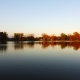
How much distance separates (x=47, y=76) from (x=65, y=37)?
97.1m

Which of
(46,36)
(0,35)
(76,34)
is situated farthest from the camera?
(46,36)

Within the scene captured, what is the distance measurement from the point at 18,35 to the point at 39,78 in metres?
96.3

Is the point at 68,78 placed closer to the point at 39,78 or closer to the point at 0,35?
the point at 39,78

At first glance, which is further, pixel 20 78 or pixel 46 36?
pixel 46 36

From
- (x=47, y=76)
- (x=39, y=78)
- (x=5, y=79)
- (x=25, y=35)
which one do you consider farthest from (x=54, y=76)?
(x=25, y=35)

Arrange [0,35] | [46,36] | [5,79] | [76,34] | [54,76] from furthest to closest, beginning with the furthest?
[46,36]
[76,34]
[0,35]
[54,76]
[5,79]

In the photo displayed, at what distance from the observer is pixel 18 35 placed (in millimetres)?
101750

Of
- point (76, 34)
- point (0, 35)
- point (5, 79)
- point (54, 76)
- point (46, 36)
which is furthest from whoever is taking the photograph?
point (46, 36)

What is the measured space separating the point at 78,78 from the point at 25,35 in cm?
10812

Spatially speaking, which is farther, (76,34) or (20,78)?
(76,34)

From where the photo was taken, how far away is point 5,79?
22.2 feet

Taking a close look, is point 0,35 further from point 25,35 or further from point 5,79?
point 5,79

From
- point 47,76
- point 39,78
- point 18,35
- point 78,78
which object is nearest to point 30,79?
point 39,78

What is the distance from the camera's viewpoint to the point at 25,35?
114m
